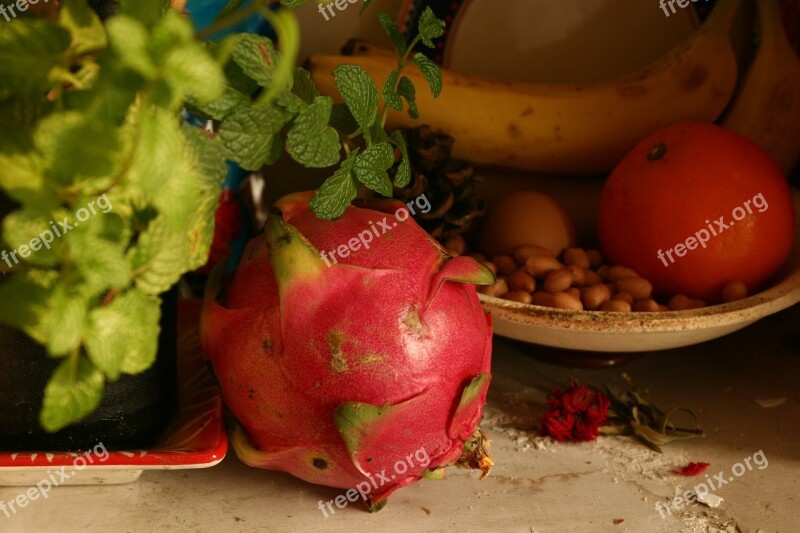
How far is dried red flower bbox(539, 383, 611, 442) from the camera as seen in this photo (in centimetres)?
66

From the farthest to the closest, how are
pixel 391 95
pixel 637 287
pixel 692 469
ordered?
pixel 637 287 → pixel 692 469 → pixel 391 95

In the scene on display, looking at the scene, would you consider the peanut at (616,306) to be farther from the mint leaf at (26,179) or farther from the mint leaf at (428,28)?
the mint leaf at (26,179)

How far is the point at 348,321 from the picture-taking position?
1.62 ft

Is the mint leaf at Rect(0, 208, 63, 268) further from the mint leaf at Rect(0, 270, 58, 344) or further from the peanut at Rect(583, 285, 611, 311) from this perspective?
the peanut at Rect(583, 285, 611, 311)

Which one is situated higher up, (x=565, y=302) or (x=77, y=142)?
(x=77, y=142)

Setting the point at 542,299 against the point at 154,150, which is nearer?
the point at 154,150

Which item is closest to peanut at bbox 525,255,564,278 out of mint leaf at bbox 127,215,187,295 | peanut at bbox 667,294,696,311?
peanut at bbox 667,294,696,311

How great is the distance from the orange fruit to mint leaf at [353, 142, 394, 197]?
0.33 m

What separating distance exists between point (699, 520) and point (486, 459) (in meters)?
0.16

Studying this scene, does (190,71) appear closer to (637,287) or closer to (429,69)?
(429,69)

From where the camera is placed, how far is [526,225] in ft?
2.60

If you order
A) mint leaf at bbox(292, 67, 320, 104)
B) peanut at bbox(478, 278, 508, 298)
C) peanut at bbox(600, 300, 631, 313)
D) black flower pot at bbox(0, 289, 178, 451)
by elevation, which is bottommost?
peanut at bbox(600, 300, 631, 313)

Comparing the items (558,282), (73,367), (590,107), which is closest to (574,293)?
(558,282)

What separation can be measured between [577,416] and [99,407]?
0.37 meters
